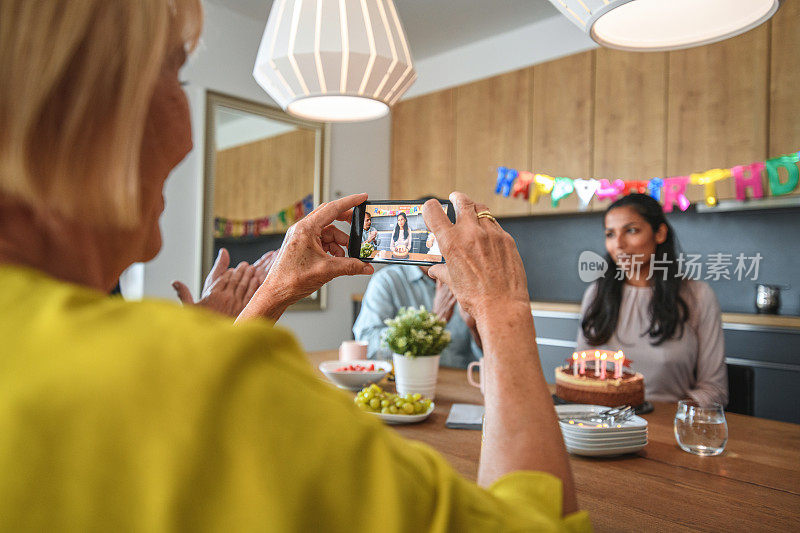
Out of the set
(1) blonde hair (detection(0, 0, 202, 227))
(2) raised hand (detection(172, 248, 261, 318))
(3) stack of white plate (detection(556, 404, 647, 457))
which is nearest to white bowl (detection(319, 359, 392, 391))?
(2) raised hand (detection(172, 248, 261, 318))

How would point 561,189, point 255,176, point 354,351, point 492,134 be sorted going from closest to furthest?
1. point 354,351
2. point 561,189
3. point 255,176
4. point 492,134

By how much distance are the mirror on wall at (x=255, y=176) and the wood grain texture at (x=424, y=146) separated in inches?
30.4

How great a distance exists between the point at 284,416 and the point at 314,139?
4.50 metres

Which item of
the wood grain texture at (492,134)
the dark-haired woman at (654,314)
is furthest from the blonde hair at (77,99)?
the wood grain texture at (492,134)

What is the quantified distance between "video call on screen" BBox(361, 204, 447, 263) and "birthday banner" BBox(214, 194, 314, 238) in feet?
9.82

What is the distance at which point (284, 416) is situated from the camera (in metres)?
0.33

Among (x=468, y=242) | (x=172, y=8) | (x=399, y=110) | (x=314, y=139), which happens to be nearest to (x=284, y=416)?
(x=172, y=8)

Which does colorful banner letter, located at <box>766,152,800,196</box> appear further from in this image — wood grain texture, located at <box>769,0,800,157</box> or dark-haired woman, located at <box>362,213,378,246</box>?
dark-haired woman, located at <box>362,213,378,246</box>

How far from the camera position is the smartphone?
1183mm

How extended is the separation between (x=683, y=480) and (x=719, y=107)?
3.02m

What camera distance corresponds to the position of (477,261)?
2.66ft

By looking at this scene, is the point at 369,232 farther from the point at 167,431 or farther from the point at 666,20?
the point at 167,431

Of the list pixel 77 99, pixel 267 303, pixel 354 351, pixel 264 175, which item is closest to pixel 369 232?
pixel 267 303

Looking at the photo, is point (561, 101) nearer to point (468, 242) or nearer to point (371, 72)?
point (371, 72)
